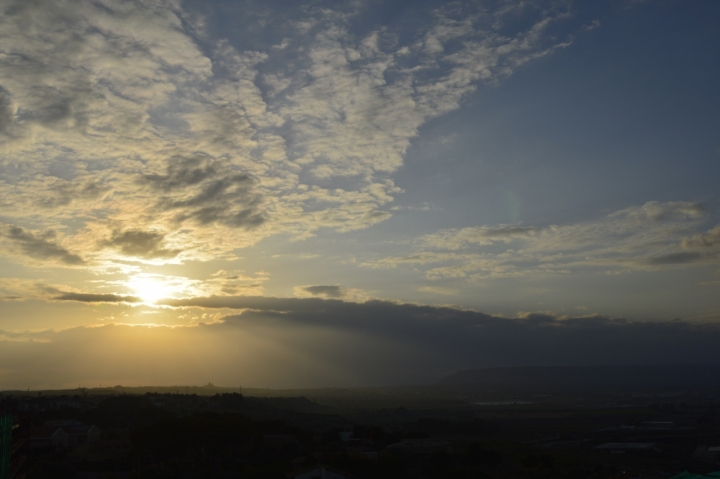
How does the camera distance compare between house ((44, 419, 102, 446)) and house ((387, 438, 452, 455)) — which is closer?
house ((387, 438, 452, 455))

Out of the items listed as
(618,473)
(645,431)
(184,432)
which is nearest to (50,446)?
(184,432)

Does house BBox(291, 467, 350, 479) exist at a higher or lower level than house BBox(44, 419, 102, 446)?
lower

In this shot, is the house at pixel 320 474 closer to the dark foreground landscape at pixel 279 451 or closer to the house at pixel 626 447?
the dark foreground landscape at pixel 279 451

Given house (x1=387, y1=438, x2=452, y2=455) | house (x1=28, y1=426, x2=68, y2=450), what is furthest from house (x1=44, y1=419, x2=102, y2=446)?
house (x1=387, y1=438, x2=452, y2=455)

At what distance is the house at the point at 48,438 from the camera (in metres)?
51.5

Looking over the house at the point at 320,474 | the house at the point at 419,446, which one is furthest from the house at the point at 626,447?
the house at the point at 320,474

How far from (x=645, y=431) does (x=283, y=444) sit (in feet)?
189

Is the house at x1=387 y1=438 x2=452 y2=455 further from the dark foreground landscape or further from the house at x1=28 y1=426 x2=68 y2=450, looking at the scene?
the house at x1=28 y1=426 x2=68 y2=450

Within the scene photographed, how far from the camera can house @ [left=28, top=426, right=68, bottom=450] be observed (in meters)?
51.5

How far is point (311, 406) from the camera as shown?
146 meters

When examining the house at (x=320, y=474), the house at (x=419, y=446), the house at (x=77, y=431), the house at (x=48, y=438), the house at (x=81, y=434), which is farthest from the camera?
the house at (x=77, y=431)

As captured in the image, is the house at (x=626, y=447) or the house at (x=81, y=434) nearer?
the house at (x=81, y=434)

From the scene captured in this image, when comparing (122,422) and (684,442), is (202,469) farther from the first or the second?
(684,442)

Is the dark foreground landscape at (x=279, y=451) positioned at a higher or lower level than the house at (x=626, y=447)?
higher
